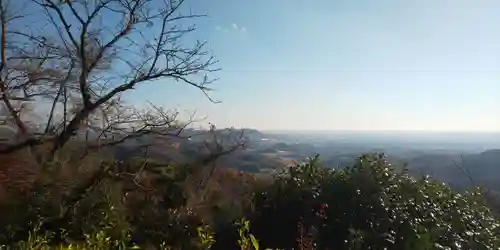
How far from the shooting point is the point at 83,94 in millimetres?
9219

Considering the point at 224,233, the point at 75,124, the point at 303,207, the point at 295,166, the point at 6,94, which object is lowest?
the point at 224,233

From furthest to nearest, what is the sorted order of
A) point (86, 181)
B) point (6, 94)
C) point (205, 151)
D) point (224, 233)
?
point (205, 151)
point (6, 94)
point (224, 233)
point (86, 181)

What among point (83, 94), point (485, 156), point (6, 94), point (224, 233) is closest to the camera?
point (224, 233)

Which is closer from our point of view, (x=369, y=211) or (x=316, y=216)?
(x=369, y=211)

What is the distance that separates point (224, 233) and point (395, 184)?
2.63 metres

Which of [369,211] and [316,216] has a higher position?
[369,211]

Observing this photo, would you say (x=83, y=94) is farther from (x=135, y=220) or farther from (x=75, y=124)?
(x=135, y=220)

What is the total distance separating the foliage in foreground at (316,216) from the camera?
5.45 metres

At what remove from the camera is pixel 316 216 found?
6344 millimetres

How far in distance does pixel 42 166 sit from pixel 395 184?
509 centimetres

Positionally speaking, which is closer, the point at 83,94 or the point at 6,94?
the point at 6,94

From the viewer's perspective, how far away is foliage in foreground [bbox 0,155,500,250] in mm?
5453

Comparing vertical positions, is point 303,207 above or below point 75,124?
below

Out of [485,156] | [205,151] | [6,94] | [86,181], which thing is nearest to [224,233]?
[86,181]
